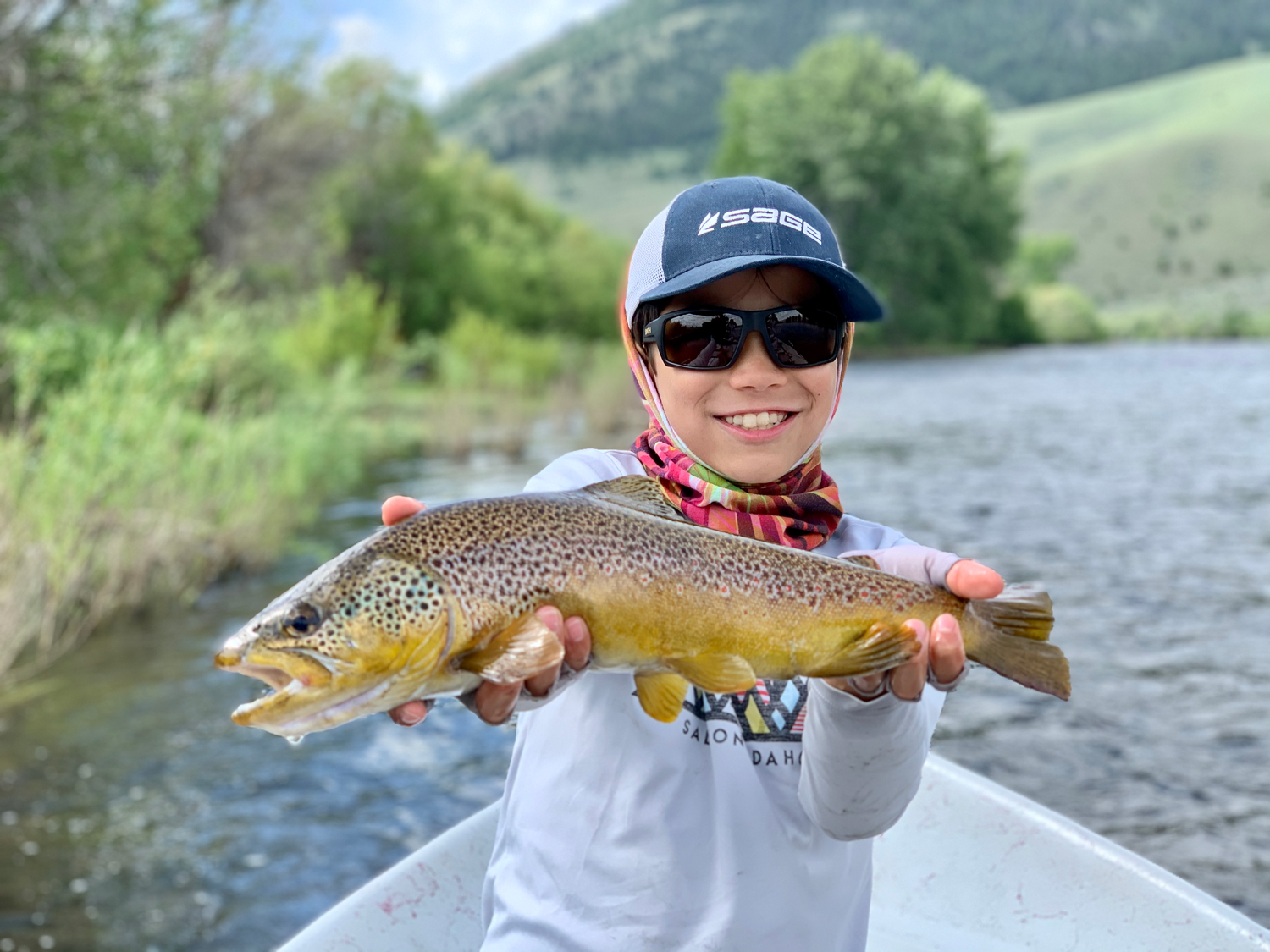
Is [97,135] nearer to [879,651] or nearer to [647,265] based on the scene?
[647,265]

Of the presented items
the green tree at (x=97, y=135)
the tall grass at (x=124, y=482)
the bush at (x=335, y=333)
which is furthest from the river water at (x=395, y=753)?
the bush at (x=335, y=333)

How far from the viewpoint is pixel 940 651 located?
6.35 feet

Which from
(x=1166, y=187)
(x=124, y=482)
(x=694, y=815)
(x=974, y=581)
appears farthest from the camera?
(x=1166, y=187)

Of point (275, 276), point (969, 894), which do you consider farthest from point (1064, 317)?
point (969, 894)

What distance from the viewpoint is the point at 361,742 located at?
8.14 metres

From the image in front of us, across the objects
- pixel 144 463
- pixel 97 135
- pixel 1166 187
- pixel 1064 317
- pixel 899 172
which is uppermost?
pixel 1166 187

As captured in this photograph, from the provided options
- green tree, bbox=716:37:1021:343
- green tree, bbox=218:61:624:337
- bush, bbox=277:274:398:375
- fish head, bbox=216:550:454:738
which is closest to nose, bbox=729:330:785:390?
fish head, bbox=216:550:454:738

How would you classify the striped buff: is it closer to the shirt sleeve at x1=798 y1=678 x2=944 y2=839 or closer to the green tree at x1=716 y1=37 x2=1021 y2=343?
the shirt sleeve at x1=798 y1=678 x2=944 y2=839

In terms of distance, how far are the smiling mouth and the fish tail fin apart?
1.98 feet

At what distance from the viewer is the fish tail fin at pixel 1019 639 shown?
6.39 ft

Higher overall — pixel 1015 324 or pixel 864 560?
pixel 1015 324

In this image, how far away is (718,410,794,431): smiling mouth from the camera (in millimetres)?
2334

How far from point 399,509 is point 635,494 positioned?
1.50ft

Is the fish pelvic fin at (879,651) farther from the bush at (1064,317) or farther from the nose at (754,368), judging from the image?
the bush at (1064,317)
